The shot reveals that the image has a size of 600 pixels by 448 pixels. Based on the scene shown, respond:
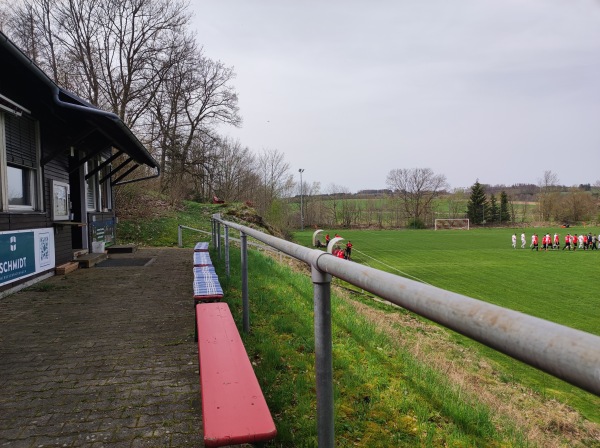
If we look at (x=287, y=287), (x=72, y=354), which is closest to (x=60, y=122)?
(x=287, y=287)

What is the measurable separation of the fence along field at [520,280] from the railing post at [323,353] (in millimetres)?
5628

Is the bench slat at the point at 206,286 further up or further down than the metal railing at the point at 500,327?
further down

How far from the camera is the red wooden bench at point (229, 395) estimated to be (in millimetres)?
A: 1896

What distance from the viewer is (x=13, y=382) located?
3.40m

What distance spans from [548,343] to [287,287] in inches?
259

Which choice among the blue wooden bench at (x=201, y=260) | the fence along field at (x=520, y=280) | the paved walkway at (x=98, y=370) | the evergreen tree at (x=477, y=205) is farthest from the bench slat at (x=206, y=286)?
the evergreen tree at (x=477, y=205)

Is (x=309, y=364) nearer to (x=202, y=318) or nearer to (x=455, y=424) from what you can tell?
(x=202, y=318)

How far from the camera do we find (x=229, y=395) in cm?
224

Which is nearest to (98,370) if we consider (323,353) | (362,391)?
(362,391)

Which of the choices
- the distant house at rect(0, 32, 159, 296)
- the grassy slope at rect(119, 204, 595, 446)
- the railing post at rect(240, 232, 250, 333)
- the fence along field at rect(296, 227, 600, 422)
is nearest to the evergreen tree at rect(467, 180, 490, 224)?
the fence along field at rect(296, 227, 600, 422)

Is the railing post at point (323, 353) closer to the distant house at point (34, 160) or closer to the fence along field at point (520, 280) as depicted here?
the distant house at point (34, 160)

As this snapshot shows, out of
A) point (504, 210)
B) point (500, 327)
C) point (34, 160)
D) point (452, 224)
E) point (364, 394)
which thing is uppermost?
point (34, 160)

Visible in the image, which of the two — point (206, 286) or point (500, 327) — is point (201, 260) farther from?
point (500, 327)

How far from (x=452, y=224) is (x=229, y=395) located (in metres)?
81.2
